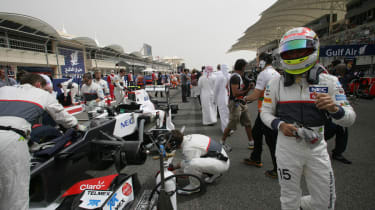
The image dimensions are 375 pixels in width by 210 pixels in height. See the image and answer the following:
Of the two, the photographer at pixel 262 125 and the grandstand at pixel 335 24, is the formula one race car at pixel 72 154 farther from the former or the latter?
the grandstand at pixel 335 24

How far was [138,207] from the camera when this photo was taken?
2021mm

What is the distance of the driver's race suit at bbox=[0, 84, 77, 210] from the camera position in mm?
1523

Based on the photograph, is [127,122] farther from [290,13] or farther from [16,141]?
[290,13]

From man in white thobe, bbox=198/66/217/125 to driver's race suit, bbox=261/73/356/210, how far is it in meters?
4.42

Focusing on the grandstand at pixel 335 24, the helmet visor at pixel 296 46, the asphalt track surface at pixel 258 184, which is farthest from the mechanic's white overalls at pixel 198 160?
the grandstand at pixel 335 24

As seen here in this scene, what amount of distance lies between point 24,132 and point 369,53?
12843 millimetres

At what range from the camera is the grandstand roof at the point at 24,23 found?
41.8 feet

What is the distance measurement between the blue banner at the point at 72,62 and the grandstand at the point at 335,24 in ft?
45.5

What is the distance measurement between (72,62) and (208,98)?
1327cm

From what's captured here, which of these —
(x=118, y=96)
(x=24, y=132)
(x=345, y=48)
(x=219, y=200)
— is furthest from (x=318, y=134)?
(x=345, y=48)

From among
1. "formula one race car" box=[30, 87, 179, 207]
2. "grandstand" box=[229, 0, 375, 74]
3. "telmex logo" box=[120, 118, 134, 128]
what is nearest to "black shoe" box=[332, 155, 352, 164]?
"formula one race car" box=[30, 87, 179, 207]

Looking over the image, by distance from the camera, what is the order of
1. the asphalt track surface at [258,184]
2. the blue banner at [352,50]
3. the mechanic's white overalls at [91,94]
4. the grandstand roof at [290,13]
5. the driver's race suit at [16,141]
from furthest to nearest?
the grandstand roof at [290,13]
the blue banner at [352,50]
the mechanic's white overalls at [91,94]
the asphalt track surface at [258,184]
the driver's race suit at [16,141]

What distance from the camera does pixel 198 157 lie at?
2561 mm

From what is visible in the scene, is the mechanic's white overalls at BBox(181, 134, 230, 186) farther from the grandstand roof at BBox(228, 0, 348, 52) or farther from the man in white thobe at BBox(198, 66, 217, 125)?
the grandstand roof at BBox(228, 0, 348, 52)
